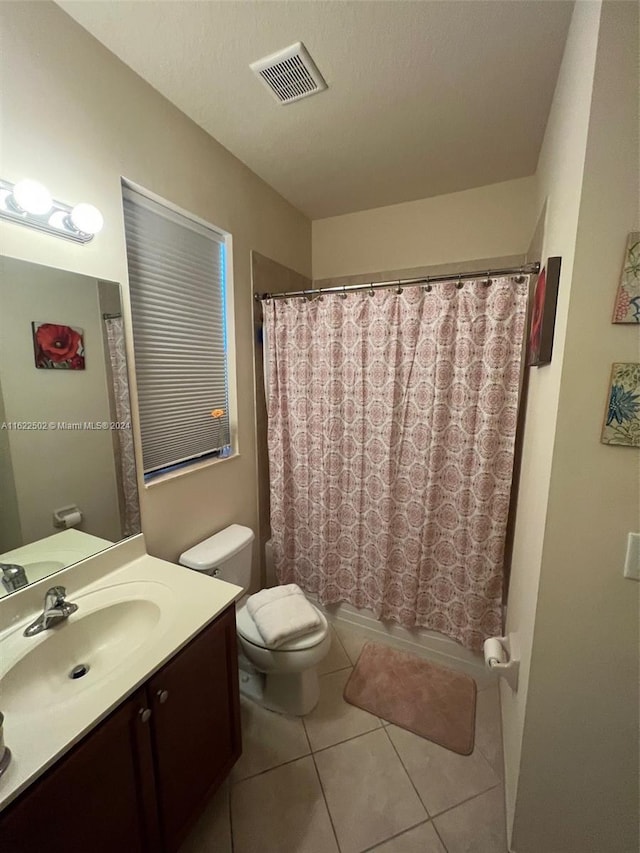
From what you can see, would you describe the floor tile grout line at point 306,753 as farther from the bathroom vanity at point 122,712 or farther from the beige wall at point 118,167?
the beige wall at point 118,167

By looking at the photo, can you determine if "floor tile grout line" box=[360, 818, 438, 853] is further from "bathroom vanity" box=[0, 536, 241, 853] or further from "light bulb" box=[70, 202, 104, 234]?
"light bulb" box=[70, 202, 104, 234]

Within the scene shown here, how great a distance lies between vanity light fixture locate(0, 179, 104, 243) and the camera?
0.91 meters

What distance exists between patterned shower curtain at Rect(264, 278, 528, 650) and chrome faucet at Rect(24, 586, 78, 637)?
46.1 inches

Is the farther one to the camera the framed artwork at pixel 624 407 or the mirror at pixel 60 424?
the mirror at pixel 60 424

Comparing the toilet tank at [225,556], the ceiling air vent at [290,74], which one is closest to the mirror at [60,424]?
the toilet tank at [225,556]

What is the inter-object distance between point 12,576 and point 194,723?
2.34 feet

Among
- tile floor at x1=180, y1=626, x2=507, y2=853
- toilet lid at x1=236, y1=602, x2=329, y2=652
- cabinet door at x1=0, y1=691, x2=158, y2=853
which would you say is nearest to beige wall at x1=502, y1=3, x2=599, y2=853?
tile floor at x1=180, y1=626, x2=507, y2=853

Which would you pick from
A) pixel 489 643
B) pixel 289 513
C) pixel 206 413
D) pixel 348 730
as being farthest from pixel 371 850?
pixel 206 413

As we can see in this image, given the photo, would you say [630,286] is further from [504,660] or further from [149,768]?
[149,768]

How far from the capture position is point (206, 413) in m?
1.75

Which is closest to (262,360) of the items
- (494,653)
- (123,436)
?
(123,436)

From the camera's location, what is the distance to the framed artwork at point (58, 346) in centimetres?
104

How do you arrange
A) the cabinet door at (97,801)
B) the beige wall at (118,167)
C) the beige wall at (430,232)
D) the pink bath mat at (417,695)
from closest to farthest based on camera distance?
the cabinet door at (97,801) → the beige wall at (118,167) → the pink bath mat at (417,695) → the beige wall at (430,232)

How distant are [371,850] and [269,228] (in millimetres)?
2758
